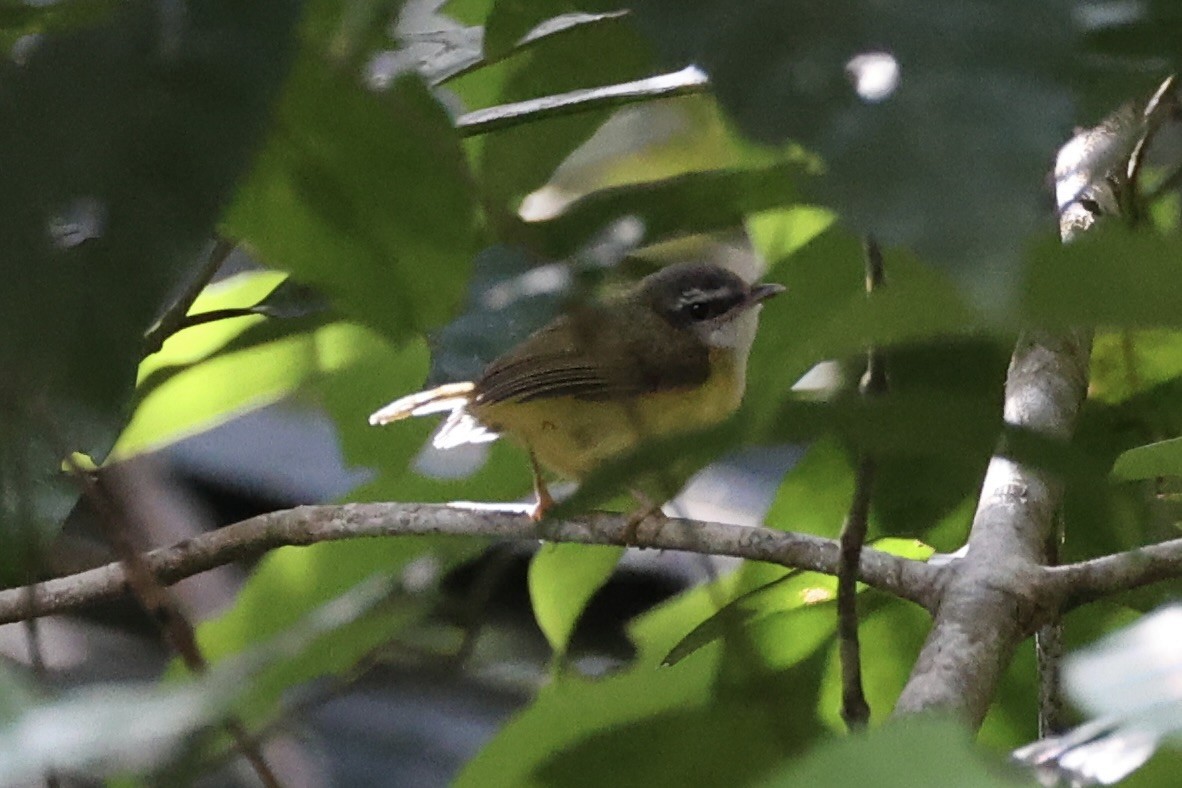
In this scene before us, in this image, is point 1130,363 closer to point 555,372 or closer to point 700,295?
point 555,372

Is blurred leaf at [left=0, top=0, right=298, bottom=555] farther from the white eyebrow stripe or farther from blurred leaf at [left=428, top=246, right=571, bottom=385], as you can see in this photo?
the white eyebrow stripe

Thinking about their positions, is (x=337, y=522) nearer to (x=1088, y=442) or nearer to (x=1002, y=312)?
(x=1088, y=442)

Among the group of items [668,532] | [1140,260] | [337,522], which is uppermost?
[1140,260]

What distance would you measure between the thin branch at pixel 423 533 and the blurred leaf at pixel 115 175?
24.0 inches

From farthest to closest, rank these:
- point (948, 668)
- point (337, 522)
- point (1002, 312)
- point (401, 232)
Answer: point (337, 522), point (948, 668), point (401, 232), point (1002, 312)

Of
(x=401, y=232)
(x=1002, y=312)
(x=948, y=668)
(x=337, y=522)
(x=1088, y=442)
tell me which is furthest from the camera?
(x=1088, y=442)

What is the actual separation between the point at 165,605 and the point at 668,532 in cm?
96

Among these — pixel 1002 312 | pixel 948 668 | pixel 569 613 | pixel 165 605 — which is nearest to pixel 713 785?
pixel 948 668

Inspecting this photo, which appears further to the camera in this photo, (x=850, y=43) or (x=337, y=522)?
(x=337, y=522)

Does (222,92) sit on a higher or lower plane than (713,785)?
higher

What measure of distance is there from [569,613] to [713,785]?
2.50 ft

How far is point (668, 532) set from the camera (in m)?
1.46

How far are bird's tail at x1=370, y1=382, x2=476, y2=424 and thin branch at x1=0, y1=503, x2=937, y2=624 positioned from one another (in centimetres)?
12

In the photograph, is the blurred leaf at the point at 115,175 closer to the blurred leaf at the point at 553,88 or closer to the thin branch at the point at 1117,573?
the blurred leaf at the point at 553,88
